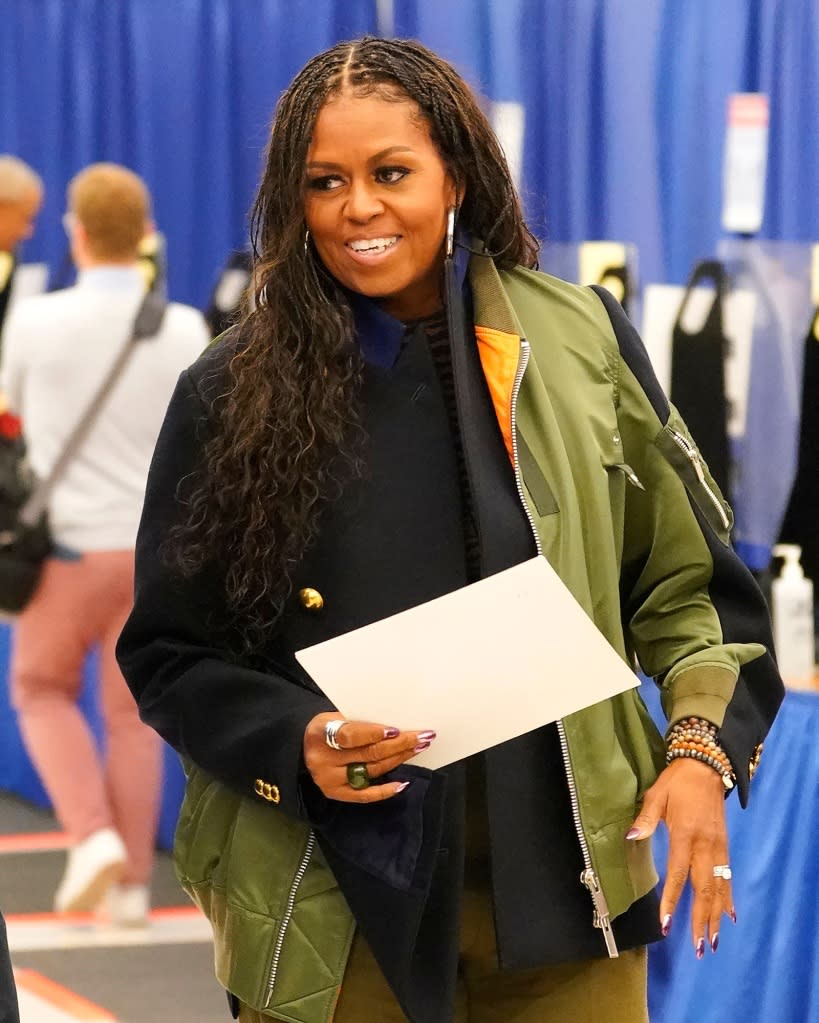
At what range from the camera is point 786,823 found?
2906mm

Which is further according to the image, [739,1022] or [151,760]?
[151,760]

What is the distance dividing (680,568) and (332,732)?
393 millimetres

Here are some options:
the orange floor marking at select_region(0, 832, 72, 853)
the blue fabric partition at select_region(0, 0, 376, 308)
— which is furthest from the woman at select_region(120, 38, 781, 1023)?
the orange floor marking at select_region(0, 832, 72, 853)

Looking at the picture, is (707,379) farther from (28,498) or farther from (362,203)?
(362,203)

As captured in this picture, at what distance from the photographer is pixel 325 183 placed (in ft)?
5.18

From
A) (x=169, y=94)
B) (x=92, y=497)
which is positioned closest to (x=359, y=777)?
(x=92, y=497)

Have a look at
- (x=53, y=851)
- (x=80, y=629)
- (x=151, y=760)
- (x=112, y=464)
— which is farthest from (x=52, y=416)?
(x=53, y=851)

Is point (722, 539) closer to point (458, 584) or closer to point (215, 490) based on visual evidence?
point (458, 584)

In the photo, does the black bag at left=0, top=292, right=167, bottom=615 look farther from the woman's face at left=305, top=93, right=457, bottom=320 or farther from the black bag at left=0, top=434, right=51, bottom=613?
the woman's face at left=305, top=93, right=457, bottom=320

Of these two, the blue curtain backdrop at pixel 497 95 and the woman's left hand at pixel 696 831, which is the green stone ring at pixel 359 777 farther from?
the blue curtain backdrop at pixel 497 95

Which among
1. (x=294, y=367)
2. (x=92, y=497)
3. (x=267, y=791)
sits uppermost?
(x=294, y=367)

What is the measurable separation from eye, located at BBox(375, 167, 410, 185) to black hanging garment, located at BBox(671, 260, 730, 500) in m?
2.16

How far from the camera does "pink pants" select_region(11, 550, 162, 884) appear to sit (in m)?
4.59

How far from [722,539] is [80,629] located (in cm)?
322
